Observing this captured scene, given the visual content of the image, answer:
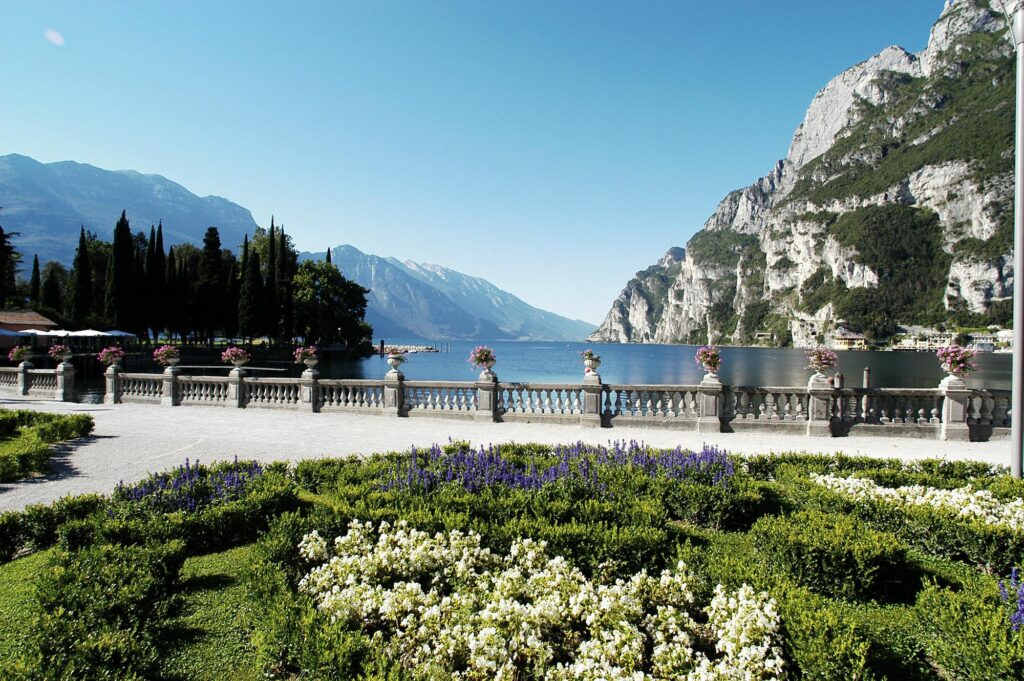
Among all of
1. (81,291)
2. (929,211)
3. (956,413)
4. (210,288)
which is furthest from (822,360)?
(929,211)

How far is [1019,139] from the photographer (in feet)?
29.5

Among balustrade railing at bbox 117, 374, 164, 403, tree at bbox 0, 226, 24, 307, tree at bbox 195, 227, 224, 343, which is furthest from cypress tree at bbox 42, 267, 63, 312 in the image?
→ balustrade railing at bbox 117, 374, 164, 403

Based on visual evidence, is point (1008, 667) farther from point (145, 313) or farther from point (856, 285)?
point (856, 285)

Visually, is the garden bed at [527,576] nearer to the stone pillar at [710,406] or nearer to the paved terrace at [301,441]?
the paved terrace at [301,441]

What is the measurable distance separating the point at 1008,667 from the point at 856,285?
7746 inches

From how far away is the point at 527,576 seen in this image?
5.10 meters

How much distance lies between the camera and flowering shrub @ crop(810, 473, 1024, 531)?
614 cm

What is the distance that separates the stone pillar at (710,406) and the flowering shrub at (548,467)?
21.0 ft

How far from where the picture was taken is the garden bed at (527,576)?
3.67m

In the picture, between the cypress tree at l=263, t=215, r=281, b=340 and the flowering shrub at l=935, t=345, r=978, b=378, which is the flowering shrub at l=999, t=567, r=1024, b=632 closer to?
the flowering shrub at l=935, t=345, r=978, b=378

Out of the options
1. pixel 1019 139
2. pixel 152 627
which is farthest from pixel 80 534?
pixel 1019 139

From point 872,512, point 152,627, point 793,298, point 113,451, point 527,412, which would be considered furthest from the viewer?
point 793,298

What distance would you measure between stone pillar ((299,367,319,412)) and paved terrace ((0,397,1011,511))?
A: 684mm

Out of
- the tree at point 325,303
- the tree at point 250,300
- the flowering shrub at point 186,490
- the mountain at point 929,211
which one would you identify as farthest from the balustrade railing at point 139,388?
the mountain at point 929,211
